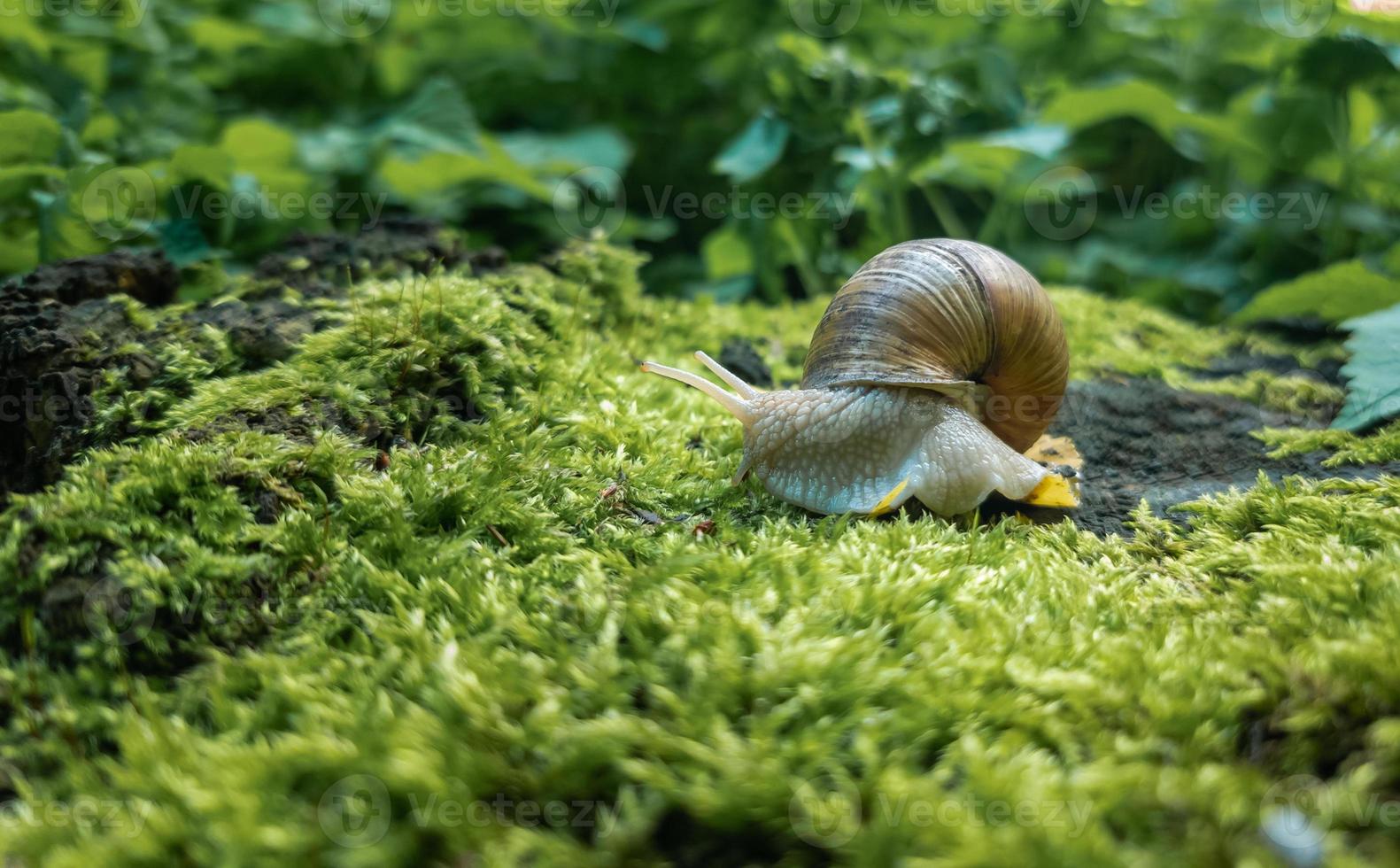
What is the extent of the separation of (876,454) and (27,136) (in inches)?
144

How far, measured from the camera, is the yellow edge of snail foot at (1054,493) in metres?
2.51

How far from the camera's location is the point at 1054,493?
2518 millimetres

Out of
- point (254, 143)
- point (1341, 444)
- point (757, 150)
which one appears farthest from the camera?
point (757, 150)

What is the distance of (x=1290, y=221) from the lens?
16.4ft

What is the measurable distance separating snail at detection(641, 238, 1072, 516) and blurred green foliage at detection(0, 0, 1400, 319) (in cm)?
229

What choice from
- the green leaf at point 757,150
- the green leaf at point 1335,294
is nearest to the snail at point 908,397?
the green leaf at point 1335,294

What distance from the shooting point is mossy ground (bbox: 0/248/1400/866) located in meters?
1.37

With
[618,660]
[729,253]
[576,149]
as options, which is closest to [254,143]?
[576,149]

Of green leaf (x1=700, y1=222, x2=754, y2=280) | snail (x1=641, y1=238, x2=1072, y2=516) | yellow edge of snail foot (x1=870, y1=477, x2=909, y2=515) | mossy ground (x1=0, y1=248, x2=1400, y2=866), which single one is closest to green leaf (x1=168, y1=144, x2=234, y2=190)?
mossy ground (x1=0, y1=248, x2=1400, y2=866)

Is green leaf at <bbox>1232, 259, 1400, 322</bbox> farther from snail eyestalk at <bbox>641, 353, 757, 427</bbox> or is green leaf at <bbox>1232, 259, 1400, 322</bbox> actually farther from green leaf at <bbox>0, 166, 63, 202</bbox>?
green leaf at <bbox>0, 166, 63, 202</bbox>

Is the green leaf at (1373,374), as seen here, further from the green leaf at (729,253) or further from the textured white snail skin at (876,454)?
the green leaf at (729,253)

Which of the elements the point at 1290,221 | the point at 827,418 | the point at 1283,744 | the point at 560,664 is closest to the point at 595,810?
the point at 560,664

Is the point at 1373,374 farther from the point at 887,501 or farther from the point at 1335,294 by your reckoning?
the point at 887,501

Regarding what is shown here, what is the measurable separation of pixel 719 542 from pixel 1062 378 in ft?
4.19
